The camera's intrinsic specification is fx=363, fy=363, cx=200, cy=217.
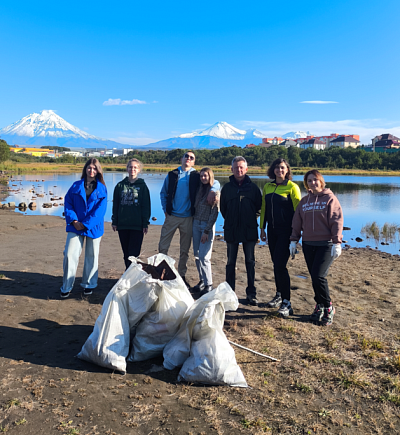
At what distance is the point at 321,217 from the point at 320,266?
1.95ft

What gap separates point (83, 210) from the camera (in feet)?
16.9

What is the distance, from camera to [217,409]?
9.04ft

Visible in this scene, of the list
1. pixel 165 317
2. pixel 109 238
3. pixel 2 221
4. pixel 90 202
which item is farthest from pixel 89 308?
pixel 2 221

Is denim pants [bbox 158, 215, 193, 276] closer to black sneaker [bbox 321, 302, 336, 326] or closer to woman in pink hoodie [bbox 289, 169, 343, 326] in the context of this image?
woman in pink hoodie [bbox 289, 169, 343, 326]

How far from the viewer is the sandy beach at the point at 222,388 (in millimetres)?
2602

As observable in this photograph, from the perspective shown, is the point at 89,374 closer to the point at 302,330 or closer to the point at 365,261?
the point at 302,330

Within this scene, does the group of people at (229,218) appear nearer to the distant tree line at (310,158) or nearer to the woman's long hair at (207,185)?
the woman's long hair at (207,185)

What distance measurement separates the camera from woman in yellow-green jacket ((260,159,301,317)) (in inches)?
194

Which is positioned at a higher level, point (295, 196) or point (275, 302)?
point (295, 196)

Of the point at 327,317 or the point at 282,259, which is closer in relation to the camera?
the point at 327,317

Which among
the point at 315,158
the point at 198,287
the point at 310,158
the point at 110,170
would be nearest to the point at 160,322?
the point at 198,287

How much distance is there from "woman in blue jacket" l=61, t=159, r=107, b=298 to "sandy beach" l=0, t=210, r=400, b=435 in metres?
0.34

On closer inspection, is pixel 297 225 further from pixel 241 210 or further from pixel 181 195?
pixel 181 195

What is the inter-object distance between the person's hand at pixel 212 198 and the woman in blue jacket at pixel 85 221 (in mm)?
1543
